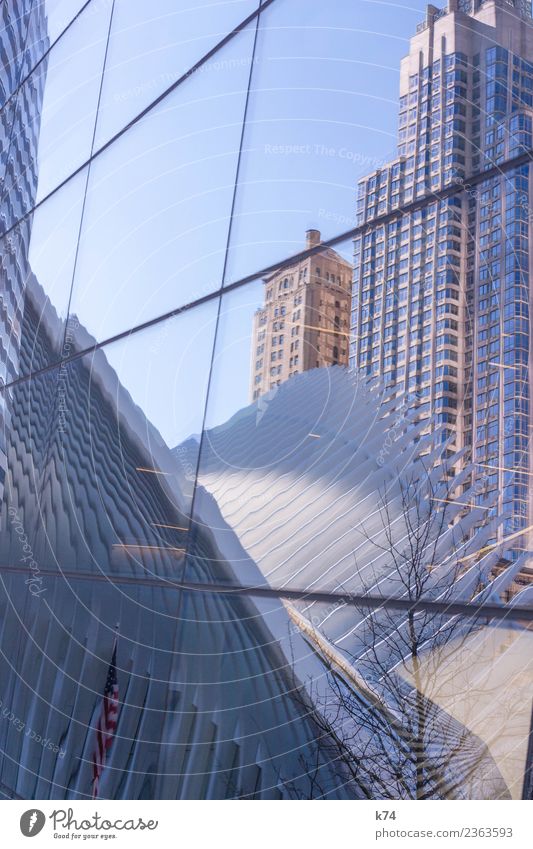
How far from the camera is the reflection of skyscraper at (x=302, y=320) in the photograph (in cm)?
254

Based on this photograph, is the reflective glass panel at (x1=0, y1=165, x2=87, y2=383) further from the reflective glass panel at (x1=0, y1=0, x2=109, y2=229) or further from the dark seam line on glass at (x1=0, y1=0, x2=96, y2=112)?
the dark seam line on glass at (x1=0, y1=0, x2=96, y2=112)

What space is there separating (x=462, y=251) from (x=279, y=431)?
0.75 meters

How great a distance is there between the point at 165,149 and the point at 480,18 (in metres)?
1.49

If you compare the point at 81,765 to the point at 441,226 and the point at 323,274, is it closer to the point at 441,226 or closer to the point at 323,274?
the point at 323,274

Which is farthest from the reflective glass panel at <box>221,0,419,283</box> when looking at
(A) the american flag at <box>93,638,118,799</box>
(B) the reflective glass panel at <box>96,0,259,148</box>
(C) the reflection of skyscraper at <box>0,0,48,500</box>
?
(C) the reflection of skyscraper at <box>0,0,48,500</box>

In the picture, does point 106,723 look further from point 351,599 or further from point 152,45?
point 152,45

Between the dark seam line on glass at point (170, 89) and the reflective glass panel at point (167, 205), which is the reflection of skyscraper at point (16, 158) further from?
the reflective glass panel at point (167, 205)

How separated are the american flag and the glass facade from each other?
4 cm

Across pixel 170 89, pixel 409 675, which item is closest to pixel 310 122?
pixel 170 89

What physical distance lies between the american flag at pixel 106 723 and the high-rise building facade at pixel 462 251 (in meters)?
1.39

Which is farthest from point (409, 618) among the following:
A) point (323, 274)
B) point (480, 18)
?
point (480, 18)

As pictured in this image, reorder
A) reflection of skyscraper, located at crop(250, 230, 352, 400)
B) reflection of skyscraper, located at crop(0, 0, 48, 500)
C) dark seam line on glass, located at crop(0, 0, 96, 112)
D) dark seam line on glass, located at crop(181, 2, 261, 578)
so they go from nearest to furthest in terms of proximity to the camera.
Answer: reflection of skyscraper, located at crop(250, 230, 352, 400), dark seam line on glass, located at crop(181, 2, 261, 578), dark seam line on glass, located at crop(0, 0, 96, 112), reflection of skyscraper, located at crop(0, 0, 48, 500)

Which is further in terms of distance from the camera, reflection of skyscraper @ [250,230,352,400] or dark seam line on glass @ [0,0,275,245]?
dark seam line on glass @ [0,0,275,245]

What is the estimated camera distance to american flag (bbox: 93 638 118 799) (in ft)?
10.5
